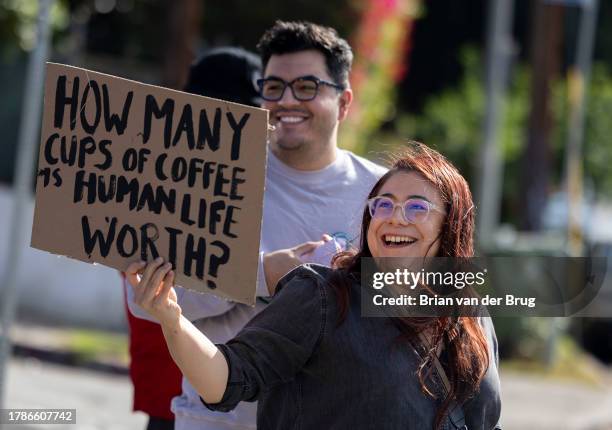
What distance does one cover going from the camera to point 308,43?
4086mm

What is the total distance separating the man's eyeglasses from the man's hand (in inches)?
→ 12.9

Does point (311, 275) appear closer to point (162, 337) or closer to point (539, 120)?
point (162, 337)

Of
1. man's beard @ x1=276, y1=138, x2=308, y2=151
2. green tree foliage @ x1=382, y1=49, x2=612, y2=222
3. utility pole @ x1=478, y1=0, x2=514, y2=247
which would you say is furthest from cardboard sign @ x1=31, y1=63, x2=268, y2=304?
green tree foliage @ x1=382, y1=49, x2=612, y2=222

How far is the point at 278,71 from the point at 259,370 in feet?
4.23

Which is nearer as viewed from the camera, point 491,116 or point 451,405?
point 451,405

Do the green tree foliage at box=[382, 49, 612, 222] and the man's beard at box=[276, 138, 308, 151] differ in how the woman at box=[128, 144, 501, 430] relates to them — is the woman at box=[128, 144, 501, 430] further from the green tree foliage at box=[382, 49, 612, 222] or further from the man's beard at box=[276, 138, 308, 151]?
the green tree foliage at box=[382, 49, 612, 222]

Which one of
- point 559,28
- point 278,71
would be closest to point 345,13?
point 559,28

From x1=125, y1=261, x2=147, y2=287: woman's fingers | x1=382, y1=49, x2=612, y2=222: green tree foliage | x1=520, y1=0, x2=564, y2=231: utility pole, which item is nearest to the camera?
x1=125, y1=261, x2=147, y2=287: woman's fingers

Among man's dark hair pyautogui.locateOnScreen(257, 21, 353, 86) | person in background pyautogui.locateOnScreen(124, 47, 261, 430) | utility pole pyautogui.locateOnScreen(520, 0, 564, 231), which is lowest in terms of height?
person in background pyautogui.locateOnScreen(124, 47, 261, 430)

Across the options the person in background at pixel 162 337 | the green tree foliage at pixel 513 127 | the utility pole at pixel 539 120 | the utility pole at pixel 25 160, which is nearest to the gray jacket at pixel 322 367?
the person in background at pixel 162 337

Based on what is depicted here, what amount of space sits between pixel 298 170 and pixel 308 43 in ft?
1.34

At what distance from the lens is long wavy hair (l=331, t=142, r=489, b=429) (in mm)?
3143

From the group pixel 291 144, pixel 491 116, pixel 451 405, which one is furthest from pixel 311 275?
pixel 491 116

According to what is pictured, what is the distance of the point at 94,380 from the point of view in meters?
11.4
